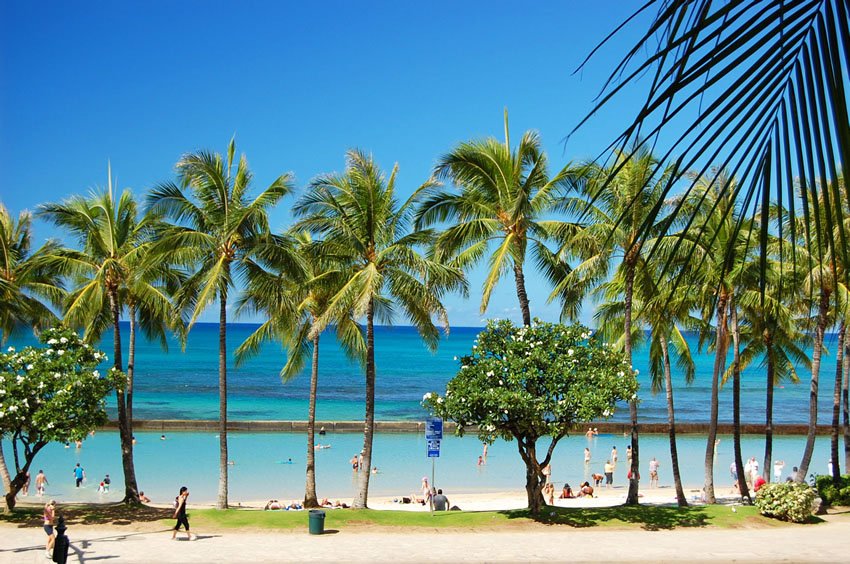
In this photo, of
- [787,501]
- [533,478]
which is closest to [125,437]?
[533,478]

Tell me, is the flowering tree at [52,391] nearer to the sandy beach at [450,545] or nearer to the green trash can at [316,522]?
the sandy beach at [450,545]

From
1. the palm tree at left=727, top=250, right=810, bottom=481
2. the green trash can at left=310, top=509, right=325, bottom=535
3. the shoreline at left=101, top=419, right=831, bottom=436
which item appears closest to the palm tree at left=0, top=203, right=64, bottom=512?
the green trash can at left=310, top=509, right=325, bottom=535

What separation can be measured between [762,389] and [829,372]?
4794 centimetres

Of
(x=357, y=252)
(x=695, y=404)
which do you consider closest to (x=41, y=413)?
(x=357, y=252)

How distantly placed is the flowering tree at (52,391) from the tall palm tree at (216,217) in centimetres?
336

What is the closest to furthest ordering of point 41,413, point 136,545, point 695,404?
1. point 136,545
2. point 41,413
3. point 695,404

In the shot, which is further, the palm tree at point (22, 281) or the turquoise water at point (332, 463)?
the turquoise water at point (332, 463)

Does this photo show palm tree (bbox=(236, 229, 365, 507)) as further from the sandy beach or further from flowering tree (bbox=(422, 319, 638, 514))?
the sandy beach

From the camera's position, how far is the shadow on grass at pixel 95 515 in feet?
71.5

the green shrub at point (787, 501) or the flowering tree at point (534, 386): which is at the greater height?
the flowering tree at point (534, 386)

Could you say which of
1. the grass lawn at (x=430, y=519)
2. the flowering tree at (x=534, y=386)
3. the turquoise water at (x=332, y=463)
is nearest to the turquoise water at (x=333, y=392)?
the turquoise water at (x=332, y=463)

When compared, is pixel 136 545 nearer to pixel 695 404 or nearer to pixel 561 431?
pixel 561 431

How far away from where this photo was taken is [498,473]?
3975 centimetres

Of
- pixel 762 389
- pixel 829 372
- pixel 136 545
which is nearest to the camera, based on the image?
pixel 136 545
